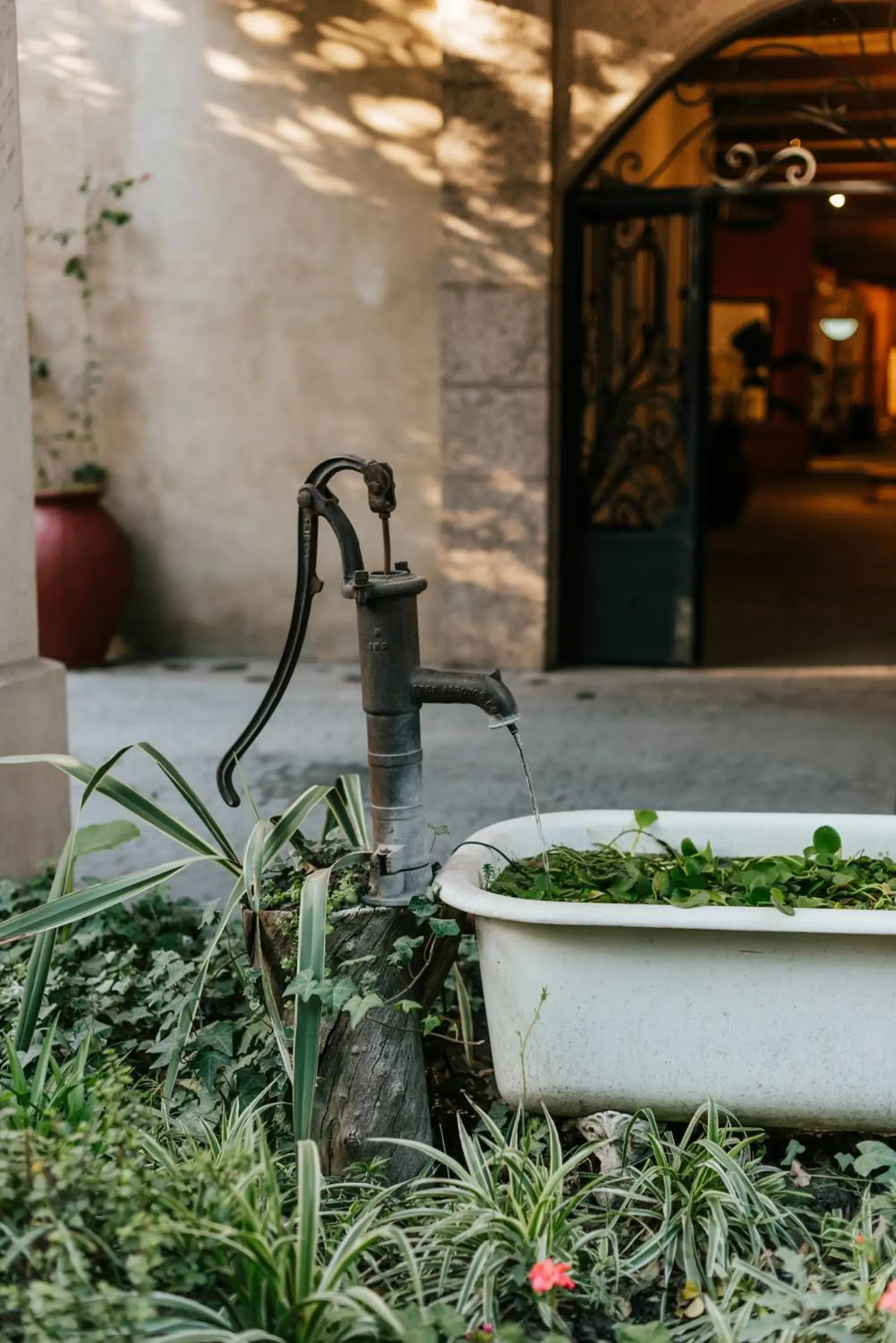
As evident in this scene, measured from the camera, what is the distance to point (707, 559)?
12.1 meters

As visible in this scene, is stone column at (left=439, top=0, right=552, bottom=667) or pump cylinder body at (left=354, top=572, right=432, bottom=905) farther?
stone column at (left=439, top=0, right=552, bottom=667)

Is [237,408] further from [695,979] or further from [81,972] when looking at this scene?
[695,979]

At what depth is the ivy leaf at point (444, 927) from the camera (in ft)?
8.74

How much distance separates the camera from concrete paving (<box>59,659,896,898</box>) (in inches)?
205

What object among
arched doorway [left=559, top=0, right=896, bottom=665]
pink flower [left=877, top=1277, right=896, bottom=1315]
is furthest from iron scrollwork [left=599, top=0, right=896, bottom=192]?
pink flower [left=877, top=1277, right=896, bottom=1315]

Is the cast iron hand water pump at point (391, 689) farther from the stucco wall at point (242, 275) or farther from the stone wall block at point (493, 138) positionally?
the stucco wall at point (242, 275)

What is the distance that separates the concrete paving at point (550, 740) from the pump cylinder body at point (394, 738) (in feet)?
5.31

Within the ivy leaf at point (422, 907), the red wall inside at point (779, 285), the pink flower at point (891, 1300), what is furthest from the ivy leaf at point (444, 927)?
the red wall inside at point (779, 285)

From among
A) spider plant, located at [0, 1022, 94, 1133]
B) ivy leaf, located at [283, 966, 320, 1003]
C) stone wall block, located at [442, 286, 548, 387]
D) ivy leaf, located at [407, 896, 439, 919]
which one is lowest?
spider plant, located at [0, 1022, 94, 1133]

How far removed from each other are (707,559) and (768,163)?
5.56 metres

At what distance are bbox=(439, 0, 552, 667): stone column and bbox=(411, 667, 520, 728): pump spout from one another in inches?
176

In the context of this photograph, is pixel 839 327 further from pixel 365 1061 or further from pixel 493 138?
pixel 365 1061

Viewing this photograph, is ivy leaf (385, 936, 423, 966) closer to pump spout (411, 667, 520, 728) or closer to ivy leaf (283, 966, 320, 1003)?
ivy leaf (283, 966, 320, 1003)

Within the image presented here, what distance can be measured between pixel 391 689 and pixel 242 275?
5.14 m
